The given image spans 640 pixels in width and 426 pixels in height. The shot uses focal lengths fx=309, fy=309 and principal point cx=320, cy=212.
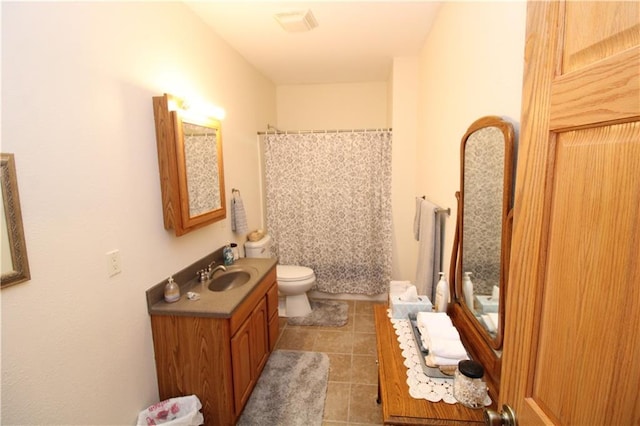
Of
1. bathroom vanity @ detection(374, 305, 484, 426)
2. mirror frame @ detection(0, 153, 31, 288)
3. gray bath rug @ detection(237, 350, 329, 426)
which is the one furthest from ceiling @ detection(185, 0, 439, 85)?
gray bath rug @ detection(237, 350, 329, 426)

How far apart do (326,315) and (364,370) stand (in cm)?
91

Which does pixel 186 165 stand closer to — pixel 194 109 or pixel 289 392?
pixel 194 109

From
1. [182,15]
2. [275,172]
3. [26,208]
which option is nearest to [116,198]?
[26,208]

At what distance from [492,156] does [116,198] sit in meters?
1.70

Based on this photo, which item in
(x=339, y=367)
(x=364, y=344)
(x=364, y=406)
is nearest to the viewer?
(x=364, y=406)

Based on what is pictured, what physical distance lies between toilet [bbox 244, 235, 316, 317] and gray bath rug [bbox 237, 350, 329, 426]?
0.61 meters

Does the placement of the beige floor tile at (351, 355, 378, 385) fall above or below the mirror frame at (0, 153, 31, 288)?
below

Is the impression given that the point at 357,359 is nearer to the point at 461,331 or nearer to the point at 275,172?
the point at 461,331

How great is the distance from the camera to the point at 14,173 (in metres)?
1.02

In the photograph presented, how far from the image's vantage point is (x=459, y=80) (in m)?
1.73

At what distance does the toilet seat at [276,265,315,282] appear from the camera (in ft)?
9.92

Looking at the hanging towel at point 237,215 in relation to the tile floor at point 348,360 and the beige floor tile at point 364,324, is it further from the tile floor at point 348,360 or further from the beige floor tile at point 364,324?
the beige floor tile at point 364,324

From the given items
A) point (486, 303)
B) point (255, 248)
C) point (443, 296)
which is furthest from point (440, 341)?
point (255, 248)

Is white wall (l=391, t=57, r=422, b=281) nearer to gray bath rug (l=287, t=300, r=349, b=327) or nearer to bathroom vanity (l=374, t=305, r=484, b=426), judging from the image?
gray bath rug (l=287, t=300, r=349, b=327)
